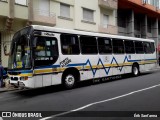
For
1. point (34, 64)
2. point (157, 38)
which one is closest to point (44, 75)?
point (34, 64)

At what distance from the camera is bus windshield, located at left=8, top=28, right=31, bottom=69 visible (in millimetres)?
11102

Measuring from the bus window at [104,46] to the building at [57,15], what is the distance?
715cm

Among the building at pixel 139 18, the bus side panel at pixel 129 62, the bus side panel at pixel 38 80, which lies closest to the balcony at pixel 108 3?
the building at pixel 139 18

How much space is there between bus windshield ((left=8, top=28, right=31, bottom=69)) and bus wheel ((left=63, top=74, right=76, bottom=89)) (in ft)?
7.43

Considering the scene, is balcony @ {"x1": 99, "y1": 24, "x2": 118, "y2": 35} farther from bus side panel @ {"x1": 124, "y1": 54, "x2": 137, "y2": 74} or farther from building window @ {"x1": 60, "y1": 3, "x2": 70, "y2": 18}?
bus side panel @ {"x1": 124, "y1": 54, "x2": 137, "y2": 74}

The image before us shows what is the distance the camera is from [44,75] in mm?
11383

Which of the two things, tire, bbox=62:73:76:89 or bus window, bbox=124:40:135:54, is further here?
bus window, bbox=124:40:135:54

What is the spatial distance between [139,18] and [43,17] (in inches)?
843

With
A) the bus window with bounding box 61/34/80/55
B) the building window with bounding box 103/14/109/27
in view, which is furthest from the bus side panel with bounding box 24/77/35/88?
the building window with bounding box 103/14/109/27

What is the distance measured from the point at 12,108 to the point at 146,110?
174 inches

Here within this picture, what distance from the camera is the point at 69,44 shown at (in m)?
12.8

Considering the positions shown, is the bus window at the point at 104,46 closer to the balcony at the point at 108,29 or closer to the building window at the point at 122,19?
the balcony at the point at 108,29

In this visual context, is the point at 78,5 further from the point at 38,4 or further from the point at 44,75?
the point at 44,75

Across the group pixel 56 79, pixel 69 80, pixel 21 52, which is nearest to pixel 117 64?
pixel 69 80
